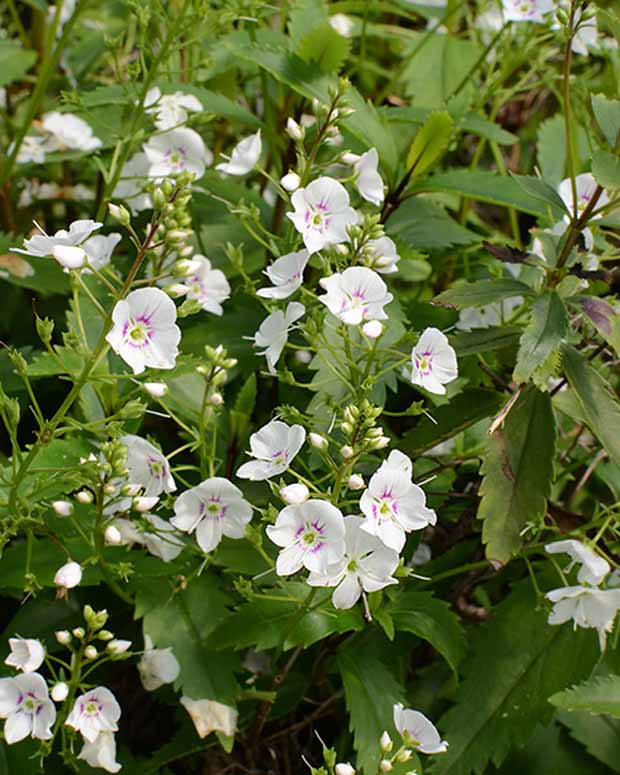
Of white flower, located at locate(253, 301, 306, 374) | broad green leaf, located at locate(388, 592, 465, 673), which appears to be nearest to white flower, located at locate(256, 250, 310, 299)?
white flower, located at locate(253, 301, 306, 374)

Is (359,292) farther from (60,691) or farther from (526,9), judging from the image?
(526,9)

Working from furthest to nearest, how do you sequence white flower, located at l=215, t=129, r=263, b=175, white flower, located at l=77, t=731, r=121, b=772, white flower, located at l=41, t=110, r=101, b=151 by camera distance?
1. white flower, located at l=41, t=110, r=101, b=151
2. white flower, located at l=215, t=129, r=263, b=175
3. white flower, located at l=77, t=731, r=121, b=772

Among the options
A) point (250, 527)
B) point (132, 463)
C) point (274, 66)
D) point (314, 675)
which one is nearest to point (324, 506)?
point (250, 527)

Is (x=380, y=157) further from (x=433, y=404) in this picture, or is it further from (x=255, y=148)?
(x=433, y=404)

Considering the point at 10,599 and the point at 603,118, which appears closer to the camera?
the point at 603,118

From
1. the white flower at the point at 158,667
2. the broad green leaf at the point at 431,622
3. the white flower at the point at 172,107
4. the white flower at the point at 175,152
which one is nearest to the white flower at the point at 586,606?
the broad green leaf at the point at 431,622

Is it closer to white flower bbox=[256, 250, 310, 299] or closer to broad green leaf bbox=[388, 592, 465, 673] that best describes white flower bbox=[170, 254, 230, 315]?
white flower bbox=[256, 250, 310, 299]
